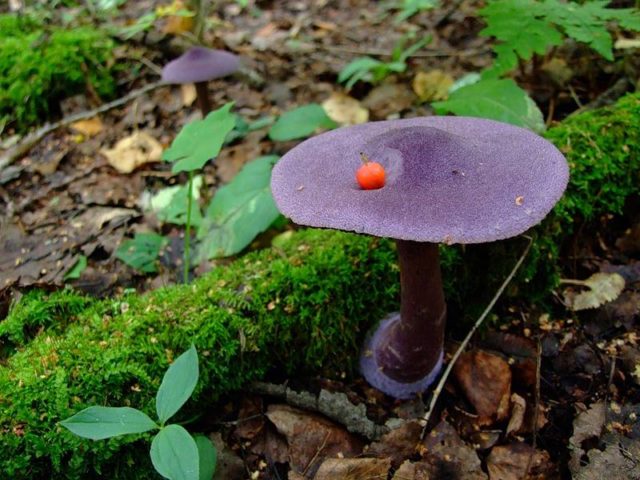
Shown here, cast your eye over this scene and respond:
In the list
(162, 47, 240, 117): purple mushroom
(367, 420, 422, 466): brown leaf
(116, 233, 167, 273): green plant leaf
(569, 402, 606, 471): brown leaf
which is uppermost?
(162, 47, 240, 117): purple mushroom

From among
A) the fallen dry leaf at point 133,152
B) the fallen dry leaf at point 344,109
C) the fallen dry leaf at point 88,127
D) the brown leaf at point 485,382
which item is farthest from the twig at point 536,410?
the fallen dry leaf at point 88,127

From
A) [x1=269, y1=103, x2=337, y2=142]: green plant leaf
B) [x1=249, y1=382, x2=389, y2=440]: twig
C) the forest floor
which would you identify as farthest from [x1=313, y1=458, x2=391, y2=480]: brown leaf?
[x1=269, y1=103, x2=337, y2=142]: green plant leaf

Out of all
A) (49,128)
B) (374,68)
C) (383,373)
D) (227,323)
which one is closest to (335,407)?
(383,373)

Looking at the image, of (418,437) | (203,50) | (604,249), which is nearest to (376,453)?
(418,437)

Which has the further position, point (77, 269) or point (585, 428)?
point (77, 269)

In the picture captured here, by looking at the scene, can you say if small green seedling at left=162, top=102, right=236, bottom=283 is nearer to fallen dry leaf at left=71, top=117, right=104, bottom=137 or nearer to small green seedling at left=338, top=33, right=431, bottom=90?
small green seedling at left=338, top=33, right=431, bottom=90

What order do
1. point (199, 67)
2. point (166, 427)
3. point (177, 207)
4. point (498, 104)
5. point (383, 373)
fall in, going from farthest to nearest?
point (199, 67), point (177, 207), point (498, 104), point (383, 373), point (166, 427)

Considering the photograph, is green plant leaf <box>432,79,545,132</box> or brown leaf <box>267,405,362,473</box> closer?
brown leaf <box>267,405,362,473</box>

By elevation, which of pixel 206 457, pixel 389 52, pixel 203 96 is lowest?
pixel 206 457

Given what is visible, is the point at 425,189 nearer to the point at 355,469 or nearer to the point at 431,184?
the point at 431,184
